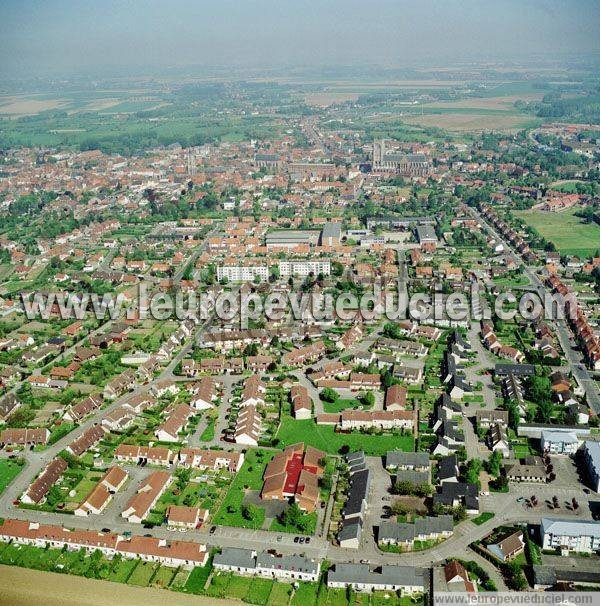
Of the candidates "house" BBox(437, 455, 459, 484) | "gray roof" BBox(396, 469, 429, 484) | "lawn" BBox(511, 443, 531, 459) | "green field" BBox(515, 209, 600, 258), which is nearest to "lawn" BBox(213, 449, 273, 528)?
"gray roof" BBox(396, 469, 429, 484)

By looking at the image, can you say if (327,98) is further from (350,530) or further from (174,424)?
(350,530)

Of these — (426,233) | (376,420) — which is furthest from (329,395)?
(426,233)

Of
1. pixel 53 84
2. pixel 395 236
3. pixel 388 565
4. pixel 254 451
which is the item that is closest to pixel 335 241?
pixel 395 236

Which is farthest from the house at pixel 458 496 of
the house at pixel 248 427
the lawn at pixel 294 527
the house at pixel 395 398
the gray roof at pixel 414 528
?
the house at pixel 248 427

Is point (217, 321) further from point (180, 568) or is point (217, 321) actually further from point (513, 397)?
point (180, 568)

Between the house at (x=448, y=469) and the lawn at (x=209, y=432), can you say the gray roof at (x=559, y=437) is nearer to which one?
the house at (x=448, y=469)

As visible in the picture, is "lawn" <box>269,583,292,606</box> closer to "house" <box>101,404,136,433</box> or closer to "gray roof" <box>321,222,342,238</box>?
"house" <box>101,404,136,433</box>
